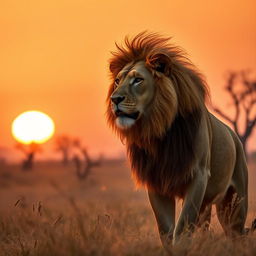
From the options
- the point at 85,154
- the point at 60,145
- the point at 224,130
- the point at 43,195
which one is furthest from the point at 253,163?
the point at 224,130

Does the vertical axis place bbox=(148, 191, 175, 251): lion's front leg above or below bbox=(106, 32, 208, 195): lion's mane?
below

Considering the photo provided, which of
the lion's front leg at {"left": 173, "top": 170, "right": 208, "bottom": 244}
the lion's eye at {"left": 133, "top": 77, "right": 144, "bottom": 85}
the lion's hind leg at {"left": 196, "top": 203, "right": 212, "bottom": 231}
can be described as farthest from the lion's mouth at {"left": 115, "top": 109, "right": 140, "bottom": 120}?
the lion's hind leg at {"left": 196, "top": 203, "right": 212, "bottom": 231}

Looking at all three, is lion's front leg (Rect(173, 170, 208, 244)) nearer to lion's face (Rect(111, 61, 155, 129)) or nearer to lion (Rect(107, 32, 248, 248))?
lion (Rect(107, 32, 248, 248))

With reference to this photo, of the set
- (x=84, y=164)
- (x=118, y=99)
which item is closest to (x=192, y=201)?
(x=118, y=99)

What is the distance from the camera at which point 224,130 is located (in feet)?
22.6

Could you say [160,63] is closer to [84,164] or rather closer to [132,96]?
[132,96]

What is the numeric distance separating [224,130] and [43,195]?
28627mm

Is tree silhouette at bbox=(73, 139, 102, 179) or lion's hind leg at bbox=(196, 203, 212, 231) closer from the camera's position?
lion's hind leg at bbox=(196, 203, 212, 231)

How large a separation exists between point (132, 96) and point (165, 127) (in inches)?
16.5

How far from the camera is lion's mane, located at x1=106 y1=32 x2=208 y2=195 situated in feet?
19.2

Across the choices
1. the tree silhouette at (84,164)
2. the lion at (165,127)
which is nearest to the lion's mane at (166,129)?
the lion at (165,127)

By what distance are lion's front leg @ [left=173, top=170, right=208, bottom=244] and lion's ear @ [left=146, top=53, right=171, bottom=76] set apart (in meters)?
0.95

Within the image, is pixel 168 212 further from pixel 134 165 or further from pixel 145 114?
pixel 145 114

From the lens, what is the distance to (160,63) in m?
6.02
